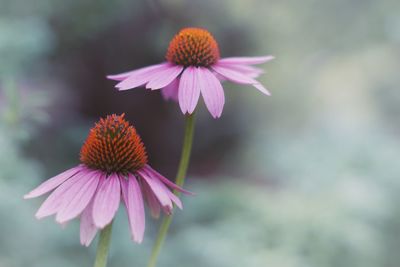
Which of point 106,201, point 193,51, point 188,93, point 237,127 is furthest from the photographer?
point 237,127

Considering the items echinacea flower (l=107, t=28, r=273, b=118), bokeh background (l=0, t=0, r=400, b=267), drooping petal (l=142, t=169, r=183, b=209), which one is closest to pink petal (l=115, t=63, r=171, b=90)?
echinacea flower (l=107, t=28, r=273, b=118)

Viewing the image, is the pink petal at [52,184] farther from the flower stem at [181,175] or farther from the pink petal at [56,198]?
the flower stem at [181,175]

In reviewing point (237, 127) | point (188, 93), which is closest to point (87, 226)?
point (188, 93)

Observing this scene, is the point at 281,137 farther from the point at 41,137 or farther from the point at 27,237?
the point at 27,237

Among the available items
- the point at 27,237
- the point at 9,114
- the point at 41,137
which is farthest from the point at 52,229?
the point at 41,137

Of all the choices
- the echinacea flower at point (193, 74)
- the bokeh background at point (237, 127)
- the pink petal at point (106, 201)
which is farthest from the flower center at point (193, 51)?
the bokeh background at point (237, 127)

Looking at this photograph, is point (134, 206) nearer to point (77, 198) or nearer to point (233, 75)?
point (77, 198)
